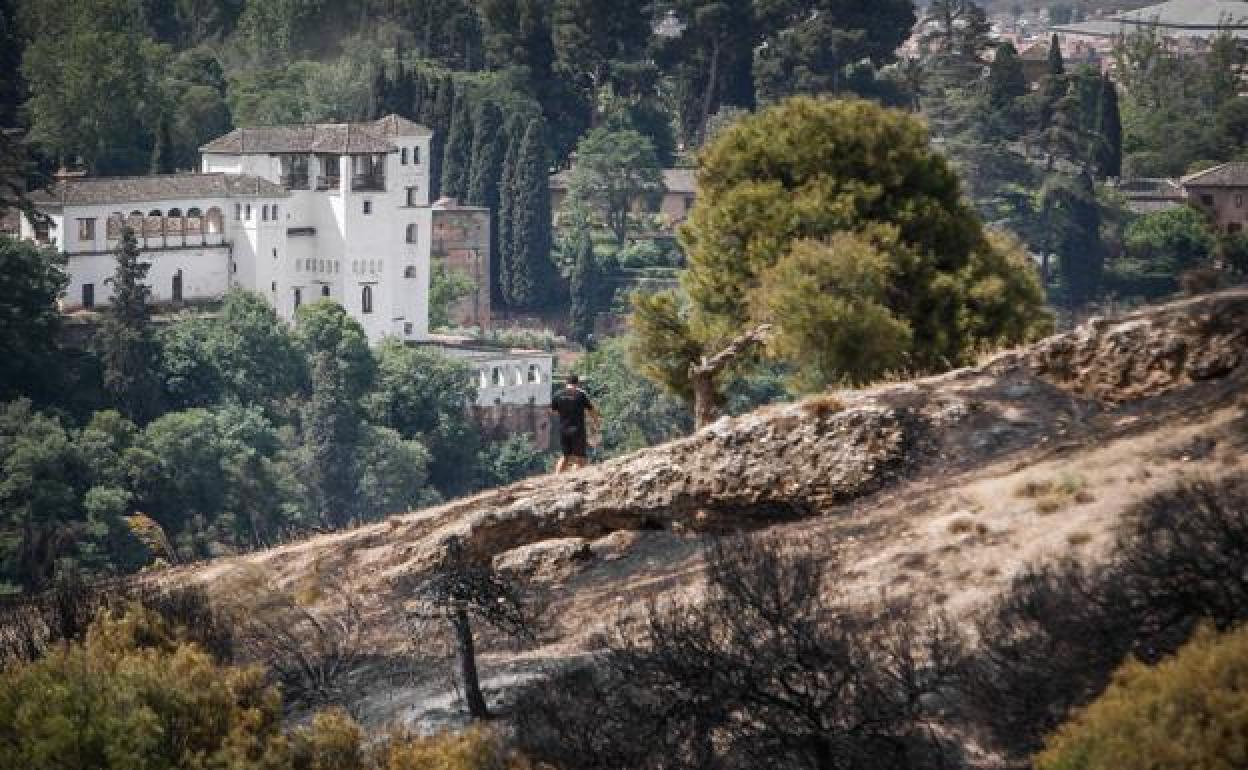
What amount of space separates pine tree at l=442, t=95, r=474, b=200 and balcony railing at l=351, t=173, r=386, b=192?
8614mm

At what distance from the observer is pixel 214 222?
132375mm

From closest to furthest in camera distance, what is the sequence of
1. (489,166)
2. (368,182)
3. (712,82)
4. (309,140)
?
(368,182)
(309,140)
(489,166)
(712,82)

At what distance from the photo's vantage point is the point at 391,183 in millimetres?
139125

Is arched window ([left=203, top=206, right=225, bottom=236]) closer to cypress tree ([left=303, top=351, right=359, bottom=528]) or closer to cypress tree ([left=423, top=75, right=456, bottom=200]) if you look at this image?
cypress tree ([left=303, top=351, right=359, bottom=528])

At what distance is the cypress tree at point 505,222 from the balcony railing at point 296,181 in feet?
25.3

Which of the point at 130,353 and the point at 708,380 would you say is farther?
the point at 130,353

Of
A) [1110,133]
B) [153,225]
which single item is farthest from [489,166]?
[1110,133]

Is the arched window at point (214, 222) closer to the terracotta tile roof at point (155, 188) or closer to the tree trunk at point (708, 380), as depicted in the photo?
the terracotta tile roof at point (155, 188)

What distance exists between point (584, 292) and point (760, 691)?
4686 inches

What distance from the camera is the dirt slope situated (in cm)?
2803

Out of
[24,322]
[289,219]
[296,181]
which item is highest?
[296,181]

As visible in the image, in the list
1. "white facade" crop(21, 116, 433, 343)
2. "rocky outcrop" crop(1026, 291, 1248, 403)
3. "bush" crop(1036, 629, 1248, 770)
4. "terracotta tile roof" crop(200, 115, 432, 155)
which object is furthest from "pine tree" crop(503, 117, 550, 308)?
"bush" crop(1036, 629, 1248, 770)

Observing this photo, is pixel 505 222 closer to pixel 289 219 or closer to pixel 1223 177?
pixel 289 219

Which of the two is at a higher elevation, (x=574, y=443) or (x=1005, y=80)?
(x=574, y=443)
